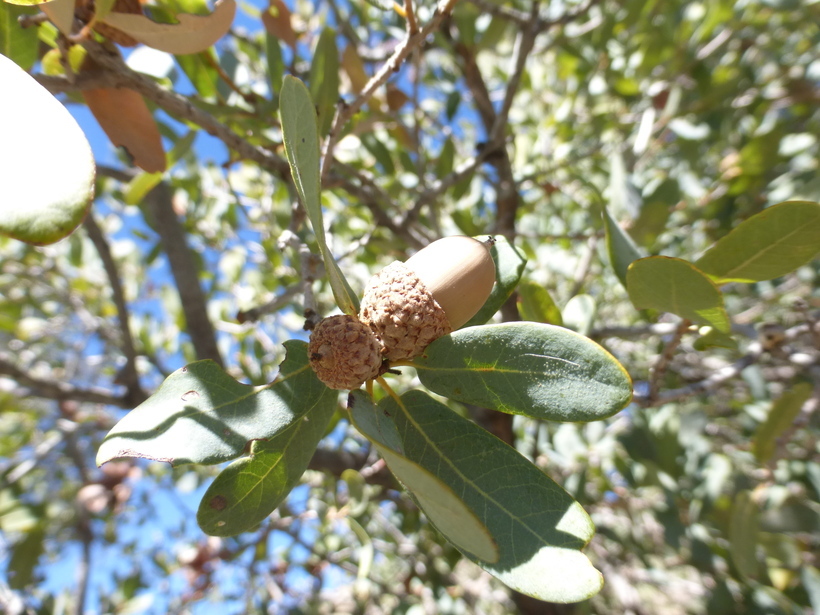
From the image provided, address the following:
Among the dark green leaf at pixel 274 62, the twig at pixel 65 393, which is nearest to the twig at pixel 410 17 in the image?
the dark green leaf at pixel 274 62

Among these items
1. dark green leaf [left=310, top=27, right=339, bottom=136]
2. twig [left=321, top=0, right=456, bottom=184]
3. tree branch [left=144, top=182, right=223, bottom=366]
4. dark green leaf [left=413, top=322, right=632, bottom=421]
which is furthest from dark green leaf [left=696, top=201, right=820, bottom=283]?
tree branch [left=144, top=182, right=223, bottom=366]

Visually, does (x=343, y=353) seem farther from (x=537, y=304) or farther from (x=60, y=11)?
(x=60, y=11)

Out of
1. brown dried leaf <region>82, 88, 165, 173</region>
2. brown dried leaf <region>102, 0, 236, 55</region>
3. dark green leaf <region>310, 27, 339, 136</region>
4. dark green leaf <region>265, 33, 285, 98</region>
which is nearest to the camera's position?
brown dried leaf <region>102, 0, 236, 55</region>

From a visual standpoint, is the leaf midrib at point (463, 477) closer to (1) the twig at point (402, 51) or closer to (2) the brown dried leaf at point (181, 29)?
(1) the twig at point (402, 51)

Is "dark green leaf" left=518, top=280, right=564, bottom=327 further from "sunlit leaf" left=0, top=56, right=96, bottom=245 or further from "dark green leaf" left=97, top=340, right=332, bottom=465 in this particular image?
"sunlit leaf" left=0, top=56, right=96, bottom=245

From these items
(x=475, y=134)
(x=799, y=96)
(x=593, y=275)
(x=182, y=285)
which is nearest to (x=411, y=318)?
(x=182, y=285)
